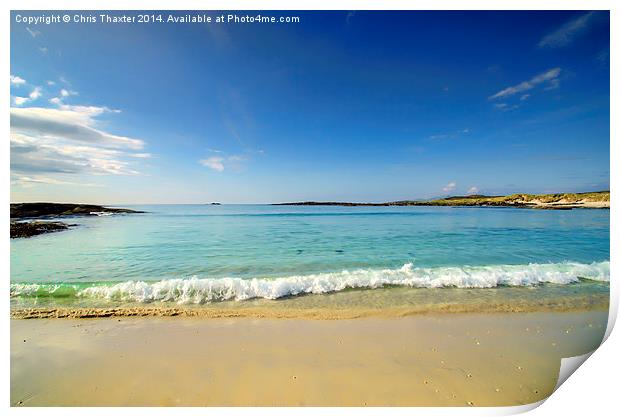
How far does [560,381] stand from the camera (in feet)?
9.14

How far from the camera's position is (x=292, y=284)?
204 inches

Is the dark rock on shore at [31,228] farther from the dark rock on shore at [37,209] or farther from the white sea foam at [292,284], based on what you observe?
the white sea foam at [292,284]

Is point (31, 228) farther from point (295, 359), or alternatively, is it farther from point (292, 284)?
point (295, 359)

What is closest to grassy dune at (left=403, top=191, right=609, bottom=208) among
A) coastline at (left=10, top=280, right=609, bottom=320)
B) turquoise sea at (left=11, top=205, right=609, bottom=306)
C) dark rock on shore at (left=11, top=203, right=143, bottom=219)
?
turquoise sea at (left=11, top=205, right=609, bottom=306)

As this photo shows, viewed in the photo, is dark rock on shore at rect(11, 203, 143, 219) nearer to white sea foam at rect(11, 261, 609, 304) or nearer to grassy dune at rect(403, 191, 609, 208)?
white sea foam at rect(11, 261, 609, 304)

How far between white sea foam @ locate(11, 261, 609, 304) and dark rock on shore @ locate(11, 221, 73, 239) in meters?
4.37

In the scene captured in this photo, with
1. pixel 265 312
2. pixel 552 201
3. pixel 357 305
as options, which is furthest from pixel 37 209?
pixel 552 201

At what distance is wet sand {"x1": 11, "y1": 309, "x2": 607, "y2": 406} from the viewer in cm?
252

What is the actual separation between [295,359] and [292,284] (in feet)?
7.39

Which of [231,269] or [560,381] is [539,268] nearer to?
[560,381]

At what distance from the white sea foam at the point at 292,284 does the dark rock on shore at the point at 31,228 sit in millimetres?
4369

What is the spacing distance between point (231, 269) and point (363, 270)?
3587mm

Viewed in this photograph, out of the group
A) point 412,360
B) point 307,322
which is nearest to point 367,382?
point 412,360

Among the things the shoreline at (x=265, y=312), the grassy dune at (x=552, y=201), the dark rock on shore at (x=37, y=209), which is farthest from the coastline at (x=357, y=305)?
the grassy dune at (x=552, y=201)
